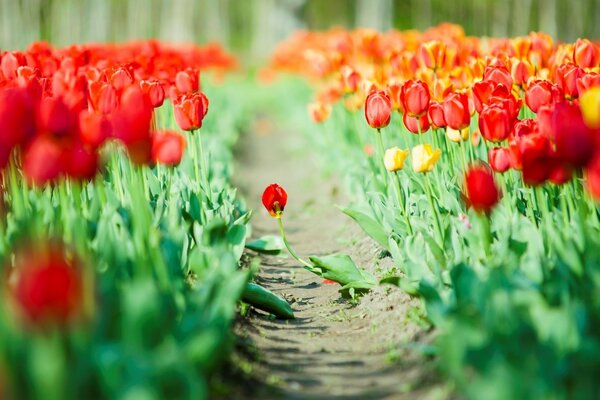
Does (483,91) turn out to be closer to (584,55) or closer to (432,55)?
(584,55)

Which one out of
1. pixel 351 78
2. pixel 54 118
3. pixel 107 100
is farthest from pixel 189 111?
pixel 351 78

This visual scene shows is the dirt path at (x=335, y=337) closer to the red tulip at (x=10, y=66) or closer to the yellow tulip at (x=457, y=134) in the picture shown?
the yellow tulip at (x=457, y=134)

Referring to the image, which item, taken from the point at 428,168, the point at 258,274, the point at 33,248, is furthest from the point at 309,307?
the point at 33,248

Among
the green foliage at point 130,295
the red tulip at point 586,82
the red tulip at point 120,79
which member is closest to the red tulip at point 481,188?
the green foliage at point 130,295

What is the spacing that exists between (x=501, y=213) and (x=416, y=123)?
2.48 ft

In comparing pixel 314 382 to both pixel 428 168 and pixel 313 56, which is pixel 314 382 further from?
pixel 313 56

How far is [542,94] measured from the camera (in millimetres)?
3760

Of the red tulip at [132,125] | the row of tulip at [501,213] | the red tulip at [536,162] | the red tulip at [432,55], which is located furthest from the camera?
the red tulip at [432,55]

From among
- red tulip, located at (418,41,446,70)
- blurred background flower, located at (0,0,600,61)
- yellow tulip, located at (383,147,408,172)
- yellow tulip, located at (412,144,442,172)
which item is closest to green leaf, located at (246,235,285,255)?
yellow tulip, located at (383,147,408,172)

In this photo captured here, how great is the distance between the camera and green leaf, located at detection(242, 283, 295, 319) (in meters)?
3.93

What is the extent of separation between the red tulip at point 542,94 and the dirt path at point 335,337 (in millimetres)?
1018

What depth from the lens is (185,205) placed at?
4.12 metres

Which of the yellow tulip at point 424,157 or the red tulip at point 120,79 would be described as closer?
the yellow tulip at point 424,157

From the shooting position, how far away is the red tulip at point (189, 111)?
13.2 feet
